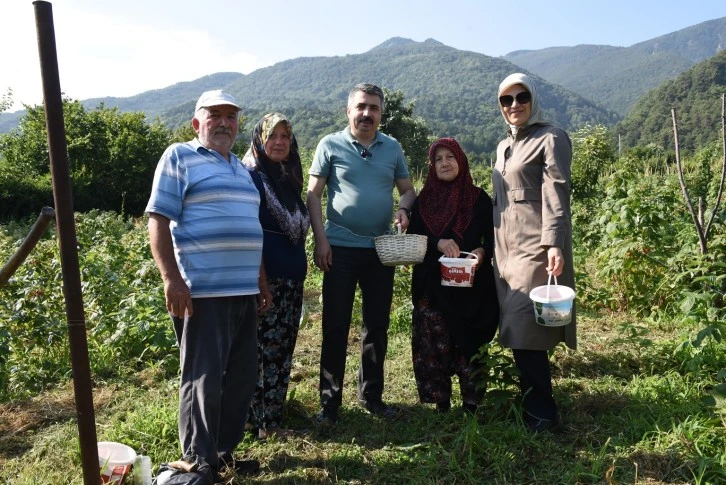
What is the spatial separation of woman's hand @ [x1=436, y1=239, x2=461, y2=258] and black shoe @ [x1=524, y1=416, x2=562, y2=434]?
92cm

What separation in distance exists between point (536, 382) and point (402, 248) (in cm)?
95

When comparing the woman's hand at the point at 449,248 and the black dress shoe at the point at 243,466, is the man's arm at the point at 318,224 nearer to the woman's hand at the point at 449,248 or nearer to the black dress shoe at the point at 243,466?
the woman's hand at the point at 449,248

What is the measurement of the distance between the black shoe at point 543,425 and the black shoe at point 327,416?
A: 1031 mm

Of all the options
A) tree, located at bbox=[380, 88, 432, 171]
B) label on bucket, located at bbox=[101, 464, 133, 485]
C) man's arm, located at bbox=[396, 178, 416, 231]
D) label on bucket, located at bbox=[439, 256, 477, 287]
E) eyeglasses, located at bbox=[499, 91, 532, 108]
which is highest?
tree, located at bbox=[380, 88, 432, 171]

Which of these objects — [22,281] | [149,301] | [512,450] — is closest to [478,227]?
[512,450]

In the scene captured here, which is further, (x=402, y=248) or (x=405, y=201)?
(x=405, y=201)

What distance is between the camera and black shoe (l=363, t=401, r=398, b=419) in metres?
3.16

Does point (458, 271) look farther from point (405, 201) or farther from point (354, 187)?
point (354, 187)

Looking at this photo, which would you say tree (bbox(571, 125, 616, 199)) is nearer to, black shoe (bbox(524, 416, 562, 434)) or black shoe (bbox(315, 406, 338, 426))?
black shoe (bbox(524, 416, 562, 434))

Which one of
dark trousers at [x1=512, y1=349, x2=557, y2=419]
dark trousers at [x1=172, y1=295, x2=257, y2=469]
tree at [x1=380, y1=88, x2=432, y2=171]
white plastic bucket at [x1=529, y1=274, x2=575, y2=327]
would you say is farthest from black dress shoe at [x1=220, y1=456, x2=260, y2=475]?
tree at [x1=380, y1=88, x2=432, y2=171]

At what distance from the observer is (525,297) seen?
2717 mm

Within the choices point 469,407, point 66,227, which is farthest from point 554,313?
point 66,227

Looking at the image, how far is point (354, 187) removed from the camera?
3074 millimetres

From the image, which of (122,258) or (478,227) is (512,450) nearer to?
(478,227)
